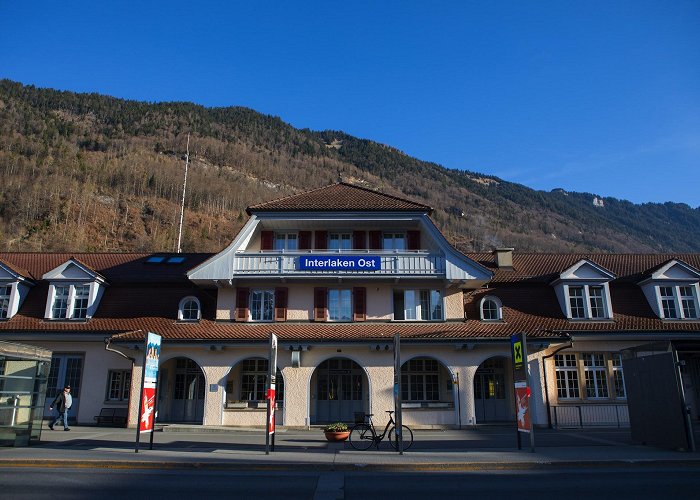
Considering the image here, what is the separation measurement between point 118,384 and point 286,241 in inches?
400

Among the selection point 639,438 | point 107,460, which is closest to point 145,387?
point 107,460

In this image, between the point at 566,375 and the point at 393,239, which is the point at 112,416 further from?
the point at 566,375

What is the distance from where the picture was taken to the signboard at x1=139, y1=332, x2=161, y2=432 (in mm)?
14734

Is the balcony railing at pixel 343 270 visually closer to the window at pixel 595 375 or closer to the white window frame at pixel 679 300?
the window at pixel 595 375

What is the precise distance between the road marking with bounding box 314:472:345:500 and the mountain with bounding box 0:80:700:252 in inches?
2558

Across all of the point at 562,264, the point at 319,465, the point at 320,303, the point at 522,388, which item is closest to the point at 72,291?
the point at 320,303

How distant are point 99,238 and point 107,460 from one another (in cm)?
7431

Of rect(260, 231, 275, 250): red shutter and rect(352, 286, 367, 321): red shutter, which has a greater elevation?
rect(260, 231, 275, 250): red shutter

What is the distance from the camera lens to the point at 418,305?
989 inches

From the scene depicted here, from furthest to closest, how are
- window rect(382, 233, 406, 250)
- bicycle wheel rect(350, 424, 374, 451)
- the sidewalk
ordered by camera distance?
window rect(382, 233, 406, 250) → bicycle wheel rect(350, 424, 374, 451) → the sidewalk

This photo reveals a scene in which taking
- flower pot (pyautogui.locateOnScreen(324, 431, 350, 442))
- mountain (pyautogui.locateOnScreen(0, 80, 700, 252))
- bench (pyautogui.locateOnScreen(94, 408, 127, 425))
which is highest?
mountain (pyautogui.locateOnScreen(0, 80, 700, 252))

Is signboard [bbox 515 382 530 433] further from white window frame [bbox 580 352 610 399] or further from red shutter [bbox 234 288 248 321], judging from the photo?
red shutter [bbox 234 288 248 321]

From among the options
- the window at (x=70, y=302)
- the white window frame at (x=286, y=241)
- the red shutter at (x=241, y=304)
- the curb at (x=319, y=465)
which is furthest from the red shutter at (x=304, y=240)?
the curb at (x=319, y=465)

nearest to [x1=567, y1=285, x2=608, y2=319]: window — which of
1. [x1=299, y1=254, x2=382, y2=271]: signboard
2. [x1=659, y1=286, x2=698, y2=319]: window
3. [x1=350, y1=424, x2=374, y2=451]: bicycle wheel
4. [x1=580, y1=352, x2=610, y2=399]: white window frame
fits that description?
[x1=580, y1=352, x2=610, y2=399]: white window frame
